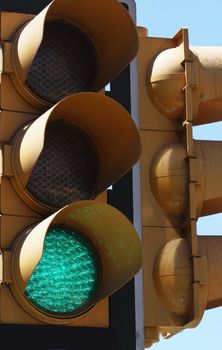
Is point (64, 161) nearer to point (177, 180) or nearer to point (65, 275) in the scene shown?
point (65, 275)

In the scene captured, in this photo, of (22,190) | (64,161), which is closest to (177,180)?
(64,161)

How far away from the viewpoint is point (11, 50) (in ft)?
23.5

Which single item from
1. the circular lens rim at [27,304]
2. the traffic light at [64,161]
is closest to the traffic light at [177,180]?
the traffic light at [64,161]

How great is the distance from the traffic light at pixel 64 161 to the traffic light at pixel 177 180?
854mm

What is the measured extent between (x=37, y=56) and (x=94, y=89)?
366 mm

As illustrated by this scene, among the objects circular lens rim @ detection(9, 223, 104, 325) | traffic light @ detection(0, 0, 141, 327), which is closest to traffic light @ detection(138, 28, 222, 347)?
traffic light @ detection(0, 0, 141, 327)

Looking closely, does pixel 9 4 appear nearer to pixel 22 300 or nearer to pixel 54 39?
pixel 54 39

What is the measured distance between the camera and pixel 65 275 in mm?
6688

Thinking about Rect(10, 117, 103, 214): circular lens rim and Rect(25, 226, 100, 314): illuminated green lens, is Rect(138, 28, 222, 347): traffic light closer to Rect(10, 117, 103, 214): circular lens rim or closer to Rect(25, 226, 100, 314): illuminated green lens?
Rect(25, 226, 100, 314): illuminated green lens

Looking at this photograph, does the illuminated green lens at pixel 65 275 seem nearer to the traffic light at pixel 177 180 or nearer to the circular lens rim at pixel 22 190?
the circular lens rim at pixel 22 190

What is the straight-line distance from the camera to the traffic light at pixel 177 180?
7.67 m

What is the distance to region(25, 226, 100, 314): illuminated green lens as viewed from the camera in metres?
6.64

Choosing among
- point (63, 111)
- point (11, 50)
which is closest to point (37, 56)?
point (11, 50)

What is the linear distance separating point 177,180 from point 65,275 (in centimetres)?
142
